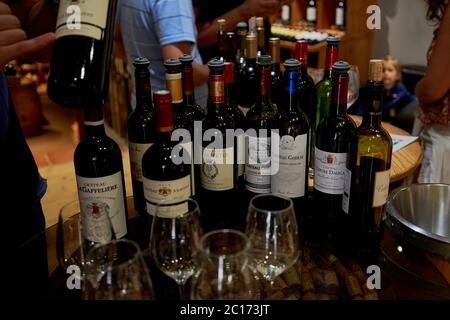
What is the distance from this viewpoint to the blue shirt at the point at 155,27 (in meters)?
1.89

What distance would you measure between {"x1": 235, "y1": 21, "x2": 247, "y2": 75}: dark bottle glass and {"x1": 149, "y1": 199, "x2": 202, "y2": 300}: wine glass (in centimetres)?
83

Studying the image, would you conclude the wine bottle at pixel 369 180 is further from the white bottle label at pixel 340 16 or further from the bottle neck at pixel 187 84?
the white bottle label at pixel 340 16

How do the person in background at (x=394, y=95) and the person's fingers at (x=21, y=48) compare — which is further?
the person in background at (x=394, y=95)

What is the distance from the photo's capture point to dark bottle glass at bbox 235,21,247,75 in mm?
1628

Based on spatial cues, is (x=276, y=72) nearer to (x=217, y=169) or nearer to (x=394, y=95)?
(x=217, y=169)

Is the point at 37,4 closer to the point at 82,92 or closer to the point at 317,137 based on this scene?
the point at 82,92

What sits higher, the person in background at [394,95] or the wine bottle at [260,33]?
the wine bottle at [260,33]

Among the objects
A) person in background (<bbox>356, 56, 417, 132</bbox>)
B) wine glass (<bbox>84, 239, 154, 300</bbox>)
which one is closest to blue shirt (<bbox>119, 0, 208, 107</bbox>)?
wine glass (<bbox>84, 239, 154, 300</bbox>)

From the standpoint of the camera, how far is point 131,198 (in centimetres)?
143

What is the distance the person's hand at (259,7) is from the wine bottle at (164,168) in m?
1.32

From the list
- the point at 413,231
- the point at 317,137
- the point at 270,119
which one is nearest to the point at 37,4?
the point at 270,119

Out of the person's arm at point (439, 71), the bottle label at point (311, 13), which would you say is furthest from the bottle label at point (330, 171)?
the bottle label at point (311, 13)

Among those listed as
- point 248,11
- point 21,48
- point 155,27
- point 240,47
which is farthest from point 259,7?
point 21,48

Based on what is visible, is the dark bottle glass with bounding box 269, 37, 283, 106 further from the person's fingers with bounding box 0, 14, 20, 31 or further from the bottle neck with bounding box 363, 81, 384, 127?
the person's fingers with bounding box 0, 14, 20, 31
